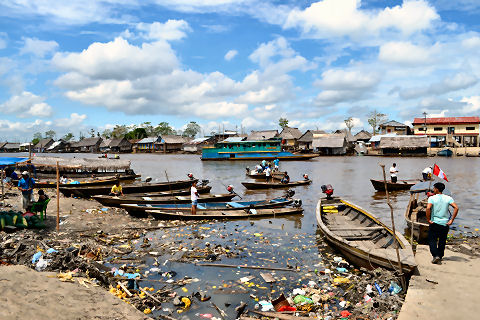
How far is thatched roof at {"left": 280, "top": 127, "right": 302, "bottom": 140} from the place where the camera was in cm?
7969

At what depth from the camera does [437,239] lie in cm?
712

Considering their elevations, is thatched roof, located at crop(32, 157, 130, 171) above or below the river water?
above

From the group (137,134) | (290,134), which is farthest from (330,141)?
(137,134)

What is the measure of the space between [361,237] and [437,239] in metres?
2.69

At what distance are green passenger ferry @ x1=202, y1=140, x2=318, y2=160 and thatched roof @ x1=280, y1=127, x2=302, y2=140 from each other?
69.0ft

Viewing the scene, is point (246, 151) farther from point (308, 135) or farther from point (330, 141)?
point (308, 135)

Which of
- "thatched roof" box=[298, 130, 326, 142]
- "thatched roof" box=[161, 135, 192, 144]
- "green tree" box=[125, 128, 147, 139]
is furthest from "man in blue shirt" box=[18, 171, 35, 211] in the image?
"green tree" box=[125, 128, 147, 139]

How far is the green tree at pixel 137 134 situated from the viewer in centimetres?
11050

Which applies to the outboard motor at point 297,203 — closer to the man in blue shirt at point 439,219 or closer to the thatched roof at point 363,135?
the man in blue shirt at point 439,219

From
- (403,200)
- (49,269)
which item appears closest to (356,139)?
(403,200)

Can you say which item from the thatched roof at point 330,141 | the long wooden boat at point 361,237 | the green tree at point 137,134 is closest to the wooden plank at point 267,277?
the long wooden boat at point 361,237

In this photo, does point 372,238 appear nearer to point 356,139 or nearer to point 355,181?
point 355,181

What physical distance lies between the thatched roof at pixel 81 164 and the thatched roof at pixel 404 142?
50.1m

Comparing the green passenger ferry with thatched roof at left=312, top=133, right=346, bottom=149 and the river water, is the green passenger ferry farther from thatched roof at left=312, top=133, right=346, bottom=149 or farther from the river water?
the river water
